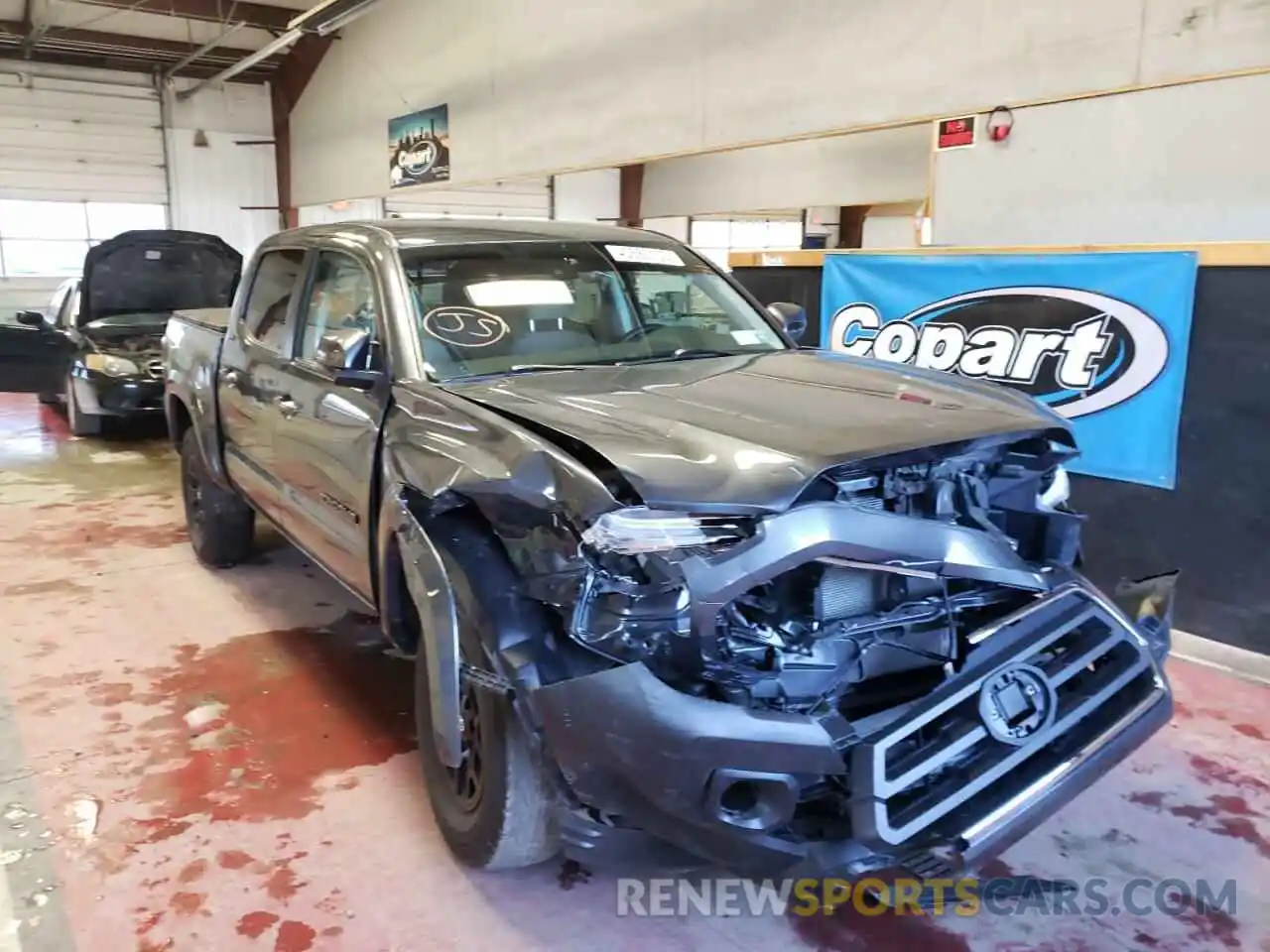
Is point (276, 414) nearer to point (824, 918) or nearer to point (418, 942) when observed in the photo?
point (418, 942)

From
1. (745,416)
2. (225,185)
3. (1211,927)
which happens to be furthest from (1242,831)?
(225,185)

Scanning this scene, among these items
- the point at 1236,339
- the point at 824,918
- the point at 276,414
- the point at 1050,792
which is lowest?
the point at 824,918

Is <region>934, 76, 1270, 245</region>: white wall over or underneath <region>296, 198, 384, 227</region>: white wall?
underneath

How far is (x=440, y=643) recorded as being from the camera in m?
2.20

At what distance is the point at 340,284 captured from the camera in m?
3.30

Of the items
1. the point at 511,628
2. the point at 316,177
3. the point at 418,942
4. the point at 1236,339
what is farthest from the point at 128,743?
the point at 316,177

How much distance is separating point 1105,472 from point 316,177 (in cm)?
1390

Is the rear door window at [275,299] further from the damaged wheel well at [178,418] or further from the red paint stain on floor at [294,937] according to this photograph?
the red paint stain on floor at [294,937]

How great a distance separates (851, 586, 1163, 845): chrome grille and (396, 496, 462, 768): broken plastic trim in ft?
2.97

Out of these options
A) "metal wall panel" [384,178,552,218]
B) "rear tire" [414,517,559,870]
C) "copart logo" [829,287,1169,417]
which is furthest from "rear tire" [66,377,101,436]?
"metal wall panel" [384,178,552,218]

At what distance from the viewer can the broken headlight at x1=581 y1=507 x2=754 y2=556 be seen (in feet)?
6.06

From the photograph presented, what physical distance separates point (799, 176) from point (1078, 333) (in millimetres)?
9599

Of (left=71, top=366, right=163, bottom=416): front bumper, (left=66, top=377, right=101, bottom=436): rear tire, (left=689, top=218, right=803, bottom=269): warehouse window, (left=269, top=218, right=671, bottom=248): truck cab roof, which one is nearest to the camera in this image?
(left=269, top=218, right=671, bottom=248): truck cab roof

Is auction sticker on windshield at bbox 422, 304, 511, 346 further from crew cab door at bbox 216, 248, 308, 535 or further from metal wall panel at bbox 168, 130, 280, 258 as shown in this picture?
metal wall panel at bbox 168, 130, 280, 258
